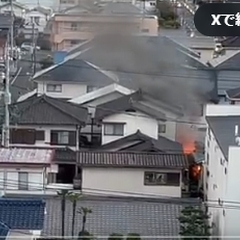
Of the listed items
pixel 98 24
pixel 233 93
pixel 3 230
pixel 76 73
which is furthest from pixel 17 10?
pixel 3 230

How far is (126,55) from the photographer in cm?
352

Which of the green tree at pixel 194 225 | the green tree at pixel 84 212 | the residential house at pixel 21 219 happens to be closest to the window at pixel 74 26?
the green tree at pixel 84 212

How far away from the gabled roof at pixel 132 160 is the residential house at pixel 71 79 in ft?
4.00

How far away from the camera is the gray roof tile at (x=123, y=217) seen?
2191 mm

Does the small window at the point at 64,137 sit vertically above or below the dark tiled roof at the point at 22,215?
above

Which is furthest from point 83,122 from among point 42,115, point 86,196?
point 86,196

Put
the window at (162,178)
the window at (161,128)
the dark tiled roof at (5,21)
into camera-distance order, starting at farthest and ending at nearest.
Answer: the dark tiled roof at (5,21) < the window at (161,128) < the window at (162,178)

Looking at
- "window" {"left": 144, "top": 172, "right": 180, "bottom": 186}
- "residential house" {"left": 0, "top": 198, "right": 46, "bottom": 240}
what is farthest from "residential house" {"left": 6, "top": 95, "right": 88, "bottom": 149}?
"residential house" {"left": 0, "top": 198, "right": 46, "bottom": 240}

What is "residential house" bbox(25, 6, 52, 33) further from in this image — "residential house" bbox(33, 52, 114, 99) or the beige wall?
"residential house" bbox(33, 52, 114, 99)

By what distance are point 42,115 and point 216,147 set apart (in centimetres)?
Result: 112

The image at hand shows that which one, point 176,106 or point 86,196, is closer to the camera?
point 86,196

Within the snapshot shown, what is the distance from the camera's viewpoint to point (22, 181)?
8.76ft

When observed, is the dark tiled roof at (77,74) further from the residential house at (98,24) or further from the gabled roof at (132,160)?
the gabled roof at (132,160)

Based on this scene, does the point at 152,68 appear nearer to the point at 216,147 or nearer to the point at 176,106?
the point at 176,106
